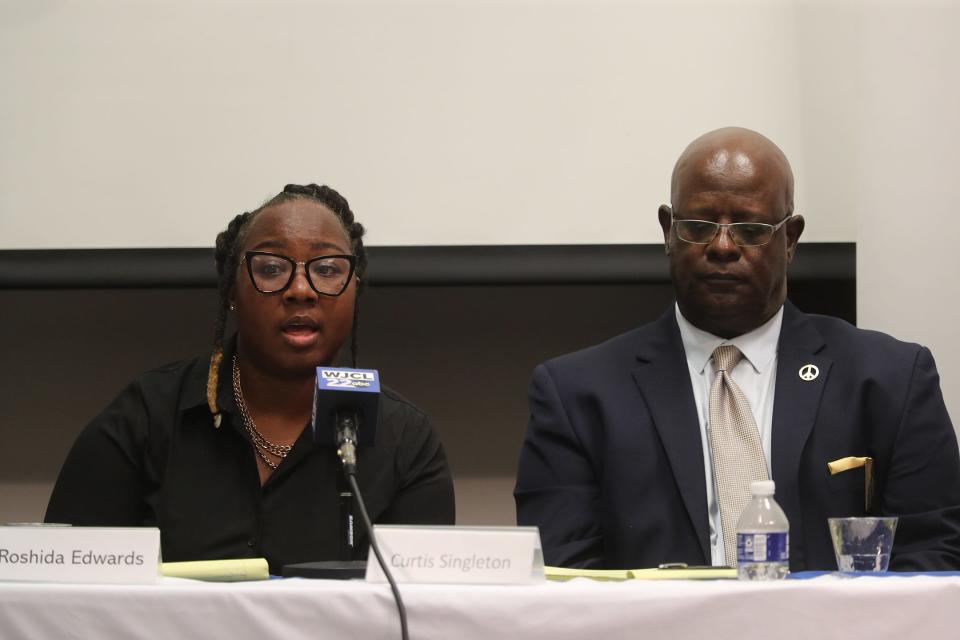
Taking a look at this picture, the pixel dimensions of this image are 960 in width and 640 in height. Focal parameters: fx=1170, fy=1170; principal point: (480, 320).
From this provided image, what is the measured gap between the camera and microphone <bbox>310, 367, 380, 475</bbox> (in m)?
1.72

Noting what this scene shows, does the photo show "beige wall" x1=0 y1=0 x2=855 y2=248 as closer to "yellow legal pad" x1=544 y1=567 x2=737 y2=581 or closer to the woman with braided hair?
the woman with braided hair

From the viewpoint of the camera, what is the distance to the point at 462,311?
3.87 metres

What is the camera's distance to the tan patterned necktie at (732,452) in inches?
89.9

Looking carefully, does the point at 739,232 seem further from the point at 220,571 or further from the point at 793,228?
the point at 220,571

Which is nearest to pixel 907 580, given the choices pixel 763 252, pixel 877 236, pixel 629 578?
pixel 629 578

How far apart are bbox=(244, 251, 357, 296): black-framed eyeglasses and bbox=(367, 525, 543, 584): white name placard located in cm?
102

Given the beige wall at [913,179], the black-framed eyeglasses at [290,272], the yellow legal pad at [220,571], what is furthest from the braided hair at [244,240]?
the beige wall at [913,179]

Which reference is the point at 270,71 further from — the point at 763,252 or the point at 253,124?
the point at 763,252

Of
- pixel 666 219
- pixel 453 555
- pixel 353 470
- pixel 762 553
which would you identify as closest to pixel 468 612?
pixel 453 555

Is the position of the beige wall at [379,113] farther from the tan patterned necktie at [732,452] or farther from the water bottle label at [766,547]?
the water bottle label at [766,547]

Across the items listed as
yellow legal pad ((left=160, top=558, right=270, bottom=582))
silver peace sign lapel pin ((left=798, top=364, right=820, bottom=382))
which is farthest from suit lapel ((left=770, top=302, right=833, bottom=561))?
yellow legal pad ((left=160, top=558, right=270, bottom=582))

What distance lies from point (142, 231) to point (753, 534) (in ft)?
7.70

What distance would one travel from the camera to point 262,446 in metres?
2.46

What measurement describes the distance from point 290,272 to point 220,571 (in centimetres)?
95
